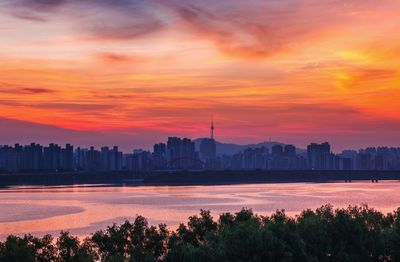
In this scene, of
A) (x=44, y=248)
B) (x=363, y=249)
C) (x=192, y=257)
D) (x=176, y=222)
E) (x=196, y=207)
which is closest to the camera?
(x=192, y=257)

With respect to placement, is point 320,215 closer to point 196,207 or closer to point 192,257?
point 192,257

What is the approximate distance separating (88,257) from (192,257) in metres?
5.92

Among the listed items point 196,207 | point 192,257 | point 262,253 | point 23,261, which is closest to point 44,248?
point 23,261

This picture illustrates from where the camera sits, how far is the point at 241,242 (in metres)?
37.8

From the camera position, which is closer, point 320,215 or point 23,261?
point 23,261

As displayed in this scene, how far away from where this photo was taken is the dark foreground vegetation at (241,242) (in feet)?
123

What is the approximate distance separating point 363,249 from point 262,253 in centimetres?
813

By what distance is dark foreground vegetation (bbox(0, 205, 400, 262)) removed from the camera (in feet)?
123

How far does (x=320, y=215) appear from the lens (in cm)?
4575

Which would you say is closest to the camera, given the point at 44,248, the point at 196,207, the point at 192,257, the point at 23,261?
the point at 23,261

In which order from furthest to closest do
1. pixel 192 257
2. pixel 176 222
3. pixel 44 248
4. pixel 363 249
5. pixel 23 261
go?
pixel 176 222
pixel 363 249
pixel 44 248
pixel 192 257
pixel 23 261

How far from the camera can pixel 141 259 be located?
38375 mm

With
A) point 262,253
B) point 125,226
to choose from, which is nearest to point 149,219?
point 125,226

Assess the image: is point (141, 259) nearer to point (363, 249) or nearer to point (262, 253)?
point (262, 253)
